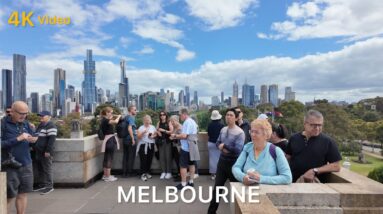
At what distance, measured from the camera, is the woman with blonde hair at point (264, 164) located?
Answer: 10.6ft

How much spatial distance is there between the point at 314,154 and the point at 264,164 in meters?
0.92

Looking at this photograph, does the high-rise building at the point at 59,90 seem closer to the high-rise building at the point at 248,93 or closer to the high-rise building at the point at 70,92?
the high-rise building at the point at 70,92

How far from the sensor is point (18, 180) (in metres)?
4.54

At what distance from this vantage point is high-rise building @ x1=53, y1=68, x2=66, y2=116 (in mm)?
95312

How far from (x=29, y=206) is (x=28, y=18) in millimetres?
3548

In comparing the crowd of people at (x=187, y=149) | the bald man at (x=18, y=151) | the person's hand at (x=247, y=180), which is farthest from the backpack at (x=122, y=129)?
the person's hand at (x=247, y=180)

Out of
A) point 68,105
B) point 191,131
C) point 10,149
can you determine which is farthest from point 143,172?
point 68,105

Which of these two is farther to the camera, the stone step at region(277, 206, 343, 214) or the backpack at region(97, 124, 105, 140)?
the backpack at region(97, 124, 105, 140)

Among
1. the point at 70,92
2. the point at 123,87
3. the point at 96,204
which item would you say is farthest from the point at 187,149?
the point at 70,92

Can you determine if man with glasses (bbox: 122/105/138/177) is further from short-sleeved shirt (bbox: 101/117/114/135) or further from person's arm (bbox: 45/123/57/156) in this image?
person's arm (bbox: 45/123/57/156)

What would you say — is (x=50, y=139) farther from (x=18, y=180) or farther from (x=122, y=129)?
(x=18, y=180)

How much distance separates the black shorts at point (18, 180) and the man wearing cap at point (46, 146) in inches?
83.8

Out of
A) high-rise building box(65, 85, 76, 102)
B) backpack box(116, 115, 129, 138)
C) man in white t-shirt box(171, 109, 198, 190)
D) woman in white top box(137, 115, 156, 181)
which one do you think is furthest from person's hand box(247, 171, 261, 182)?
high-rise building box(65, 85, 76, 102)

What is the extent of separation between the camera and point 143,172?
8195 millimetres
